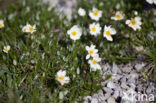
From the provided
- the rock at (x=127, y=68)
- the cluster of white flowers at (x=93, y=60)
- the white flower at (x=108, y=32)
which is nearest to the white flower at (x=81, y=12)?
the white flower at (x=108, y=32)

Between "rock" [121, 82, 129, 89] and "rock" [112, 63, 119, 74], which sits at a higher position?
"rock" [112, 63, 119, 74]

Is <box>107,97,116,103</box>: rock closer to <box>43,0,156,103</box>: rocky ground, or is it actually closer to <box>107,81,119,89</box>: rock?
<box>43,0,156,103</box>: rocky ground

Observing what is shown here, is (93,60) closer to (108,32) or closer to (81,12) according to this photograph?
(108,32)

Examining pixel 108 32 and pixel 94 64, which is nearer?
pixel 94 64

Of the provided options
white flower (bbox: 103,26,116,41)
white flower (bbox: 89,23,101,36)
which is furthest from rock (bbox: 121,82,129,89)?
white flower (bbox: 89,23,101,36)

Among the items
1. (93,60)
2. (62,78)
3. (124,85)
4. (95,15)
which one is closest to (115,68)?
(124,85)

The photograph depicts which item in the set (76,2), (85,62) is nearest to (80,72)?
(85,62)

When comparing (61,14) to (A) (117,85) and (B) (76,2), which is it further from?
(A) (117,85)
